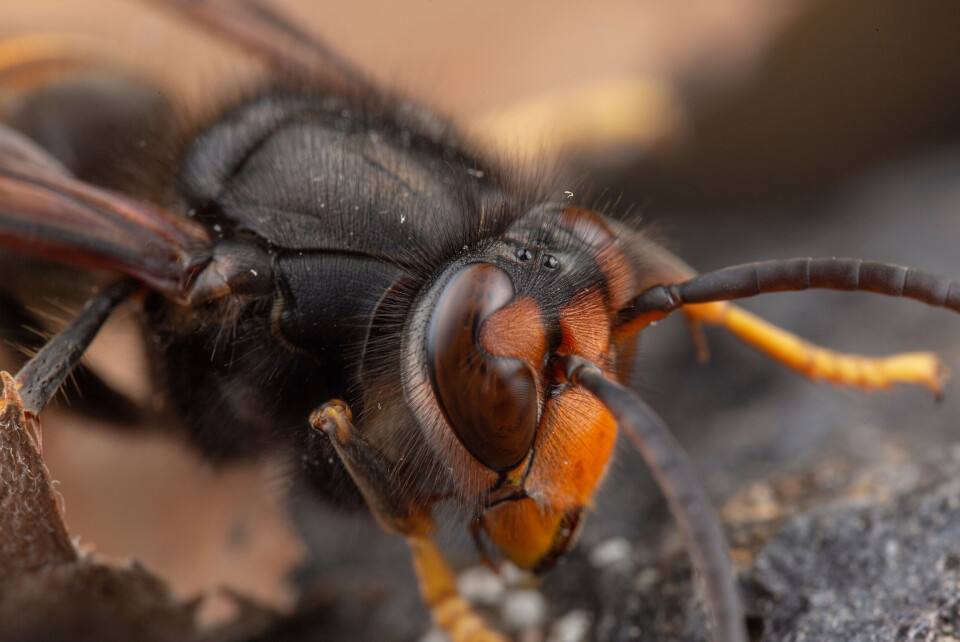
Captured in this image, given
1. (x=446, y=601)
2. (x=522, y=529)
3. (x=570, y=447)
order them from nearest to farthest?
1. (x=570, y=447)
2. (x=522, y=529)
3. (x=446, y=601)

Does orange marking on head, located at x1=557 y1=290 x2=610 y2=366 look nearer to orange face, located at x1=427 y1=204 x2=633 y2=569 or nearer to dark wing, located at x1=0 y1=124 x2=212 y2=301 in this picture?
orange face, located at x1=427 y1=204 x2=633 y2=569

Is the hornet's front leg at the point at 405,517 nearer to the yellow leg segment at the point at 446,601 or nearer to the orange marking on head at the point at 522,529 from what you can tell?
the yellow leg segment at the point at 446,601

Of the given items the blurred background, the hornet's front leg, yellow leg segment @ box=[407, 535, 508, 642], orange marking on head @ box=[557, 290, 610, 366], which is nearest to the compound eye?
orange marking on head @ box=[557, 290, 610, 366]

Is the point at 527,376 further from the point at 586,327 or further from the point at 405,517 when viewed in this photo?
the point at 405,517

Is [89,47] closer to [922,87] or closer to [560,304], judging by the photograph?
[560,304]

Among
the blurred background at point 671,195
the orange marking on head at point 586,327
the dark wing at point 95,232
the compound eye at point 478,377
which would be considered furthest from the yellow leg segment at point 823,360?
the dark wing at point 95,232

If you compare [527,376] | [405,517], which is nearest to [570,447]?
[527,376]

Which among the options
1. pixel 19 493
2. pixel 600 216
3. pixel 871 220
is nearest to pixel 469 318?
pixel 600 216
